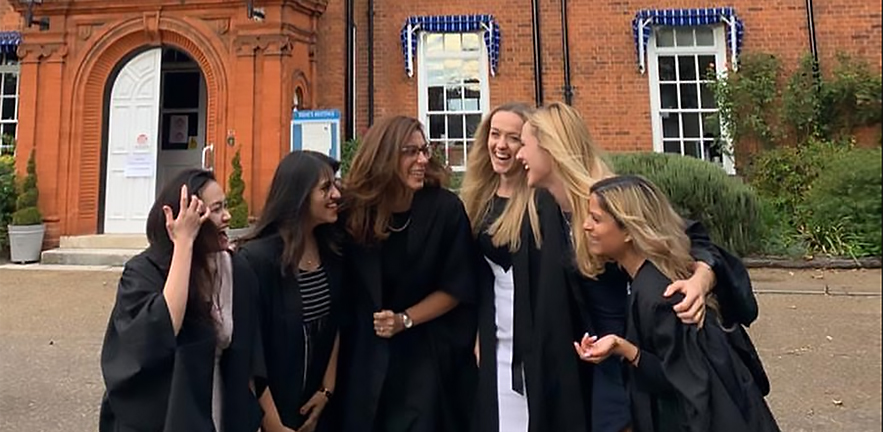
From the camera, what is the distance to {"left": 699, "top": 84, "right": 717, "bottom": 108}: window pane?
40.6ft

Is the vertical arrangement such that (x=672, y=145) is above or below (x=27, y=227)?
above

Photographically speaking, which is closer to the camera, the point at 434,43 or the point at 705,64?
the point at 705,64

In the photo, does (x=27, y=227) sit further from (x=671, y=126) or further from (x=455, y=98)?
(x=671, y=126)

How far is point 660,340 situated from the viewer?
196cm

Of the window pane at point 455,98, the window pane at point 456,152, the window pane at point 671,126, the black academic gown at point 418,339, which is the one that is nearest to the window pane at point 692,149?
the window pane at point 671,126

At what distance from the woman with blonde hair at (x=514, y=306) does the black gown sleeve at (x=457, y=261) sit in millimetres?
59

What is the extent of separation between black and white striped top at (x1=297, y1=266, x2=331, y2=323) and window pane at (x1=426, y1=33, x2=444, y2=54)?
10.7 m

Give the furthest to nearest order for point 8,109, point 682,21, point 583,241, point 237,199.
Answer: point 8,109 → point 682,21 → point 237,199 → point 583,241

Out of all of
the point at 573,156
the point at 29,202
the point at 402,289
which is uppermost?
the point at 573,156

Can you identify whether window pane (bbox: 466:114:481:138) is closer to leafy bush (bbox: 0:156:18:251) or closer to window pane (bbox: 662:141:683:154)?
window pane (bbox: 662:141:683:154)

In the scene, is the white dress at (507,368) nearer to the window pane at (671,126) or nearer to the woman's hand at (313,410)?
the woman's hand at (313,410)

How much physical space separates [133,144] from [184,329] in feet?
35.6

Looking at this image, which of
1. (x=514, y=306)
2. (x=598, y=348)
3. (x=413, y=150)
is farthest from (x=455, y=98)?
(x=598, y=348)

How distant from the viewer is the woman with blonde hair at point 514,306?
2293 mm
